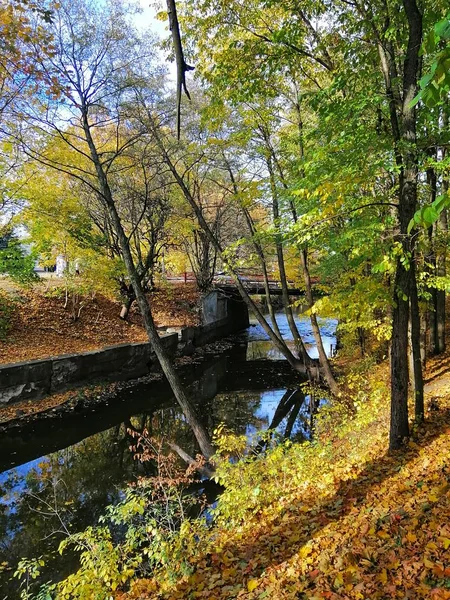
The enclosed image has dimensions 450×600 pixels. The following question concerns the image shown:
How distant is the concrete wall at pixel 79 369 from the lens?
944 centimetres

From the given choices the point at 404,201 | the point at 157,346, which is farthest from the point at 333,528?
the point at 157,346

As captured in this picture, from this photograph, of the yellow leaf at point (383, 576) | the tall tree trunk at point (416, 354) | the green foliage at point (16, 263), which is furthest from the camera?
the green foliage at point (16, 263)

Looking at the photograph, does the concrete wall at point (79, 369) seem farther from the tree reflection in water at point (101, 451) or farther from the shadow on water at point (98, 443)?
the tree reflection in water at point (101, 451)

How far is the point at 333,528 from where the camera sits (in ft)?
11.7

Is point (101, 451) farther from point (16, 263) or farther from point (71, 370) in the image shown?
point (16, 263)

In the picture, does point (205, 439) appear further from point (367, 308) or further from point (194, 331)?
point (194, 331)

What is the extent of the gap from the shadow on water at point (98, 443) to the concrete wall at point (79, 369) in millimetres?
989

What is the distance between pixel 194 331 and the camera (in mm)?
17703

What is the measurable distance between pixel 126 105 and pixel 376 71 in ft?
18.7

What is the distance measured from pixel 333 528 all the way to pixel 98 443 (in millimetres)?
6559

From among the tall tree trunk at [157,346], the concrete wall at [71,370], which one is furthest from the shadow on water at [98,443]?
the tall tree trunk at [157,346]

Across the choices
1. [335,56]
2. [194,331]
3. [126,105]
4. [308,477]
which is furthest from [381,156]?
[194,331]

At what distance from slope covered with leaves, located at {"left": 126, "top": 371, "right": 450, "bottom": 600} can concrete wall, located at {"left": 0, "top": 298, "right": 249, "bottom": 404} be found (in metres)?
7.17

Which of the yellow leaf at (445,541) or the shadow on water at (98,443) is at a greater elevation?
the yellow leaf at (445,541)
